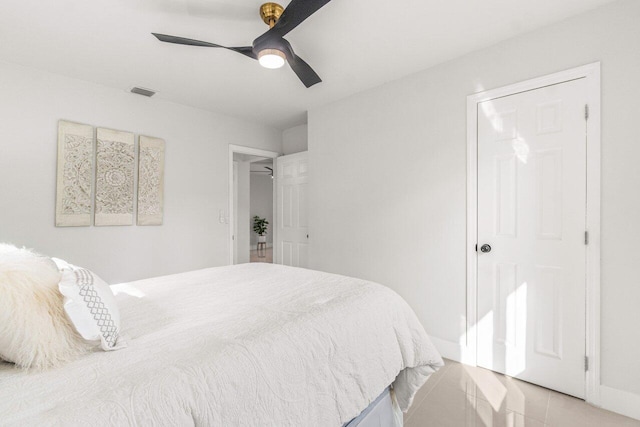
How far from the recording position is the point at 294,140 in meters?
4.53

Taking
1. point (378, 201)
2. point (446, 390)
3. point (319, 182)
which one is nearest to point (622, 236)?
point (446, 390)

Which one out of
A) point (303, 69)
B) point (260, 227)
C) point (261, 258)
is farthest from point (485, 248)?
point (260, 227)

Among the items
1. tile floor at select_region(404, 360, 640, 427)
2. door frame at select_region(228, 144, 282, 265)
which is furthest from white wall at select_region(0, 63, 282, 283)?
tile floor at select_region(404, 360, 640, 427)

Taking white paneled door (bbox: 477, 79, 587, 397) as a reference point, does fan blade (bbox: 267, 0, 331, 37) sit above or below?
above

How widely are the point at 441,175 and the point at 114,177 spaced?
3.24 metres

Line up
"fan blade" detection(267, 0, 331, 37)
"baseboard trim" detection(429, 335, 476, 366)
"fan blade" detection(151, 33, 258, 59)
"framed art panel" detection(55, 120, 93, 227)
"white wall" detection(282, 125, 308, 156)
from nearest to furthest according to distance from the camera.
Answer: "fan blade" detection(267, 0, 331, 37)
"fan blade" detection(151, 33, 258, 59)
"baseboard trim" detection(429, 335, 476, 366)
"framed art panel" detection(55, 120, 93, 227)
"white wall" detection(282, 125, 308, 156)

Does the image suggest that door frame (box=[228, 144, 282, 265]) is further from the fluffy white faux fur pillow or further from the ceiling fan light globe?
the fluffy white faux fur pillow

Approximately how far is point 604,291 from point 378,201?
1812mm

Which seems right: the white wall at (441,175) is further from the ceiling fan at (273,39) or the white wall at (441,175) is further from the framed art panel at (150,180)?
the framed art panel at (150,180)

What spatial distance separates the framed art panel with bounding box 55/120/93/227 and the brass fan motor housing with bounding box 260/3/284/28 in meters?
2.26

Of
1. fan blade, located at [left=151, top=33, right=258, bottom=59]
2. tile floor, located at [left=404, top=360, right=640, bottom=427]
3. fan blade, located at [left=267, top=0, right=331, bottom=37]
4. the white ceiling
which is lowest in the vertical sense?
tile floor, located at [left=404, top=360, right=640, bottom=427]

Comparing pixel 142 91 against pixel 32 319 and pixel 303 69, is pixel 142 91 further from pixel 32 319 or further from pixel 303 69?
pixel 32 319

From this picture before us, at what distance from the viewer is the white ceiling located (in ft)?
6.30

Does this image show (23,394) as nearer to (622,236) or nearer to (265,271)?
(265,271)
